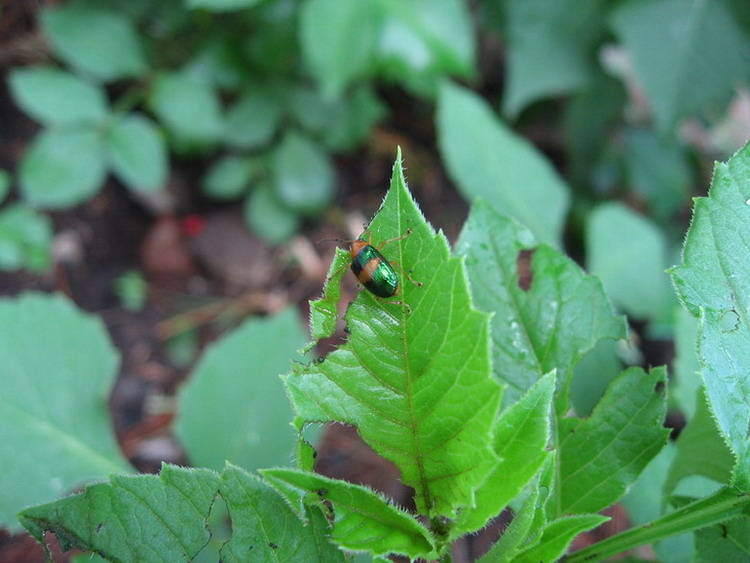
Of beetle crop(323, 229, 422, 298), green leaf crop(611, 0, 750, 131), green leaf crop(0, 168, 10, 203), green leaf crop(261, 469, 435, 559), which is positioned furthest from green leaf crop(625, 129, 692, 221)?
green leaf crop(0, 168, 10, 203)

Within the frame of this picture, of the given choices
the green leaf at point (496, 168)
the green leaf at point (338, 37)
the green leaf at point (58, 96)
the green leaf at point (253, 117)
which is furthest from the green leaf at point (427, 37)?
the green leaf at point (58, 96)

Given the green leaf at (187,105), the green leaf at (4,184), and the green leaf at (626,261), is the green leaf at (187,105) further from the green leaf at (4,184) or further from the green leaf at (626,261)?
the green leaf at (626,261)

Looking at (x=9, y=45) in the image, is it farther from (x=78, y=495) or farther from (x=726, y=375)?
(x=726, y=375)

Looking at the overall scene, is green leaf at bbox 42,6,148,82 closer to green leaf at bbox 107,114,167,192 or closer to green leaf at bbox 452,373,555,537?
green leaf at bbox 107,114,167,192

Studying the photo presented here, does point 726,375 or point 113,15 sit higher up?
point 113,15

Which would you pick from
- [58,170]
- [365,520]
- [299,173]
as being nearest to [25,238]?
[58,170]

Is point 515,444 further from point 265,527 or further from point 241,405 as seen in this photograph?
point 241,405

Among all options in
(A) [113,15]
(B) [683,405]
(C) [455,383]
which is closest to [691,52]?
(B) [683,405]
